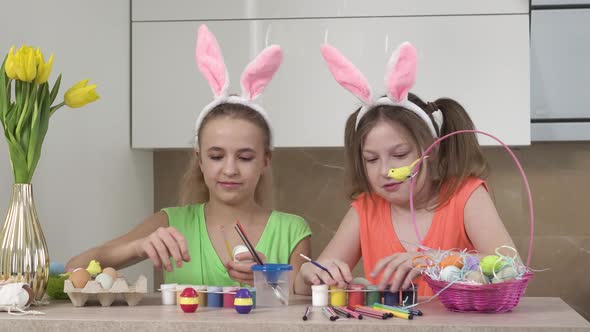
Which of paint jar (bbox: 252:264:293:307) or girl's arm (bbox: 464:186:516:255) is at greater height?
girl's arm (bbox: 464:186:516:255)

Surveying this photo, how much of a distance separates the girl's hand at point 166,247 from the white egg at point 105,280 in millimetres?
78

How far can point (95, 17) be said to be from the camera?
205cm

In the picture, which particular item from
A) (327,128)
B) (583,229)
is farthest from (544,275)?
(327,128)

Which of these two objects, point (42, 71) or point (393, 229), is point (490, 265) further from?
point (42, 71)

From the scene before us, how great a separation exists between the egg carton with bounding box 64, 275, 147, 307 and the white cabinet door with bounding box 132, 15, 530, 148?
1.08 m

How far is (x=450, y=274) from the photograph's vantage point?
1095 mm

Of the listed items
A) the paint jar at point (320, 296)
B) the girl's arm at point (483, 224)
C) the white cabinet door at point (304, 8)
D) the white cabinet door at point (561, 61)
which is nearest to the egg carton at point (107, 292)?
the paint jar at point (320, 296)

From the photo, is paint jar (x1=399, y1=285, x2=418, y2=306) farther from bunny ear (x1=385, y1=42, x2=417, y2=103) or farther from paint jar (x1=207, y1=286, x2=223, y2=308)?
bunny ear (x1=385, y1=42, x2=417, y2=103)

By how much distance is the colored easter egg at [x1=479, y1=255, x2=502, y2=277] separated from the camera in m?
1.08

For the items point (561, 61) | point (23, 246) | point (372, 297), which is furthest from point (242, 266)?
point (561, 61)

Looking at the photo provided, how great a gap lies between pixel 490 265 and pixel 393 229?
575mm

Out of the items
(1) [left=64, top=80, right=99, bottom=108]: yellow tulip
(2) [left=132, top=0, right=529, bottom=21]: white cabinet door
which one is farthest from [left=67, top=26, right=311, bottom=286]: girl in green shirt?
(2) [left=132, top=0, right=529, bottom=21]: white cabinet door

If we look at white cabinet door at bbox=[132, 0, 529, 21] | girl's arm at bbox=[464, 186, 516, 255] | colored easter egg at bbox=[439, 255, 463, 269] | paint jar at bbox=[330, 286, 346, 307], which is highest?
white cabinet door at bbox=[132, 0, 529, 21]

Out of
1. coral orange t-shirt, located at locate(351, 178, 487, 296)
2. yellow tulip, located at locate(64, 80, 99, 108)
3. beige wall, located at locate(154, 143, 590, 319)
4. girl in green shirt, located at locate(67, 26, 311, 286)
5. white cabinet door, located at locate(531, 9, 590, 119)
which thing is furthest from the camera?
beige wall, located at locate(154, 143, 590, 319)
